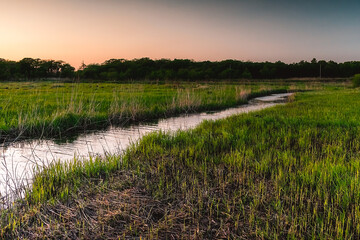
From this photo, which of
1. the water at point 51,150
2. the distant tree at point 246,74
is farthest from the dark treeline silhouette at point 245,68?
the water at point 51,150

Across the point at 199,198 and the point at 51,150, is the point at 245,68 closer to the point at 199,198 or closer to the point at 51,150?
the point at 51,150

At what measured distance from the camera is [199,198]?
331 centimetres

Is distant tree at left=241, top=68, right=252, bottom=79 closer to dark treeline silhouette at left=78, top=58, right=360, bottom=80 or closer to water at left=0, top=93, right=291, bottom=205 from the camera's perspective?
dark treeline silhouette at left=78, top=58, right=360, bottom=80

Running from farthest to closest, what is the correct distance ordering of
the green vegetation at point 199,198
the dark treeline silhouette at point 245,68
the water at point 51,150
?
the dark treeline silhouette at point 245,68 → the water at point 51,150 → the green vegetation at point 199,198

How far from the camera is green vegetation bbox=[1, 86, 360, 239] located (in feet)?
8.96

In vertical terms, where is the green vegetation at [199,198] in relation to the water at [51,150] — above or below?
above

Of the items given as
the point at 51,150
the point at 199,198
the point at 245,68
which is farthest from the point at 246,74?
the point at 199,198

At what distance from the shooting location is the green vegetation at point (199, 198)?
2.73 m

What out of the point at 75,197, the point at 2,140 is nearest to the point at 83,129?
the point at 2,140

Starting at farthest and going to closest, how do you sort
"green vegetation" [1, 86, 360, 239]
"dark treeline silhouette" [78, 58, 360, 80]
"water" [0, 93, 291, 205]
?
"dark treeline silhouette" [78, 58, 360, 80], "water" [0, 93, 291, 205], "green vegetation" [1, 86, 360, 239]

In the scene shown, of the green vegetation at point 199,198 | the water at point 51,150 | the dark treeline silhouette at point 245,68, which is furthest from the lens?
the dark treeline silhouette at point 245,68

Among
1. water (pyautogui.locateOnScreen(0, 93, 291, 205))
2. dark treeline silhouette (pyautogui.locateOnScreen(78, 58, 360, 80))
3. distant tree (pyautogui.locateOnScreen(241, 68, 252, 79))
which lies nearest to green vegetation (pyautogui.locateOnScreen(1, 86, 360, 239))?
water (pyautogui.locateOnScreen(0, 93, 291, 205))

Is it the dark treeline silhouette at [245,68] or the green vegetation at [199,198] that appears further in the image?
the dark treeline silhouette at [245,68]

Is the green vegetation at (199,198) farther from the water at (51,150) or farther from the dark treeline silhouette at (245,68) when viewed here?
the dark treeline silhouette at (245,68)
